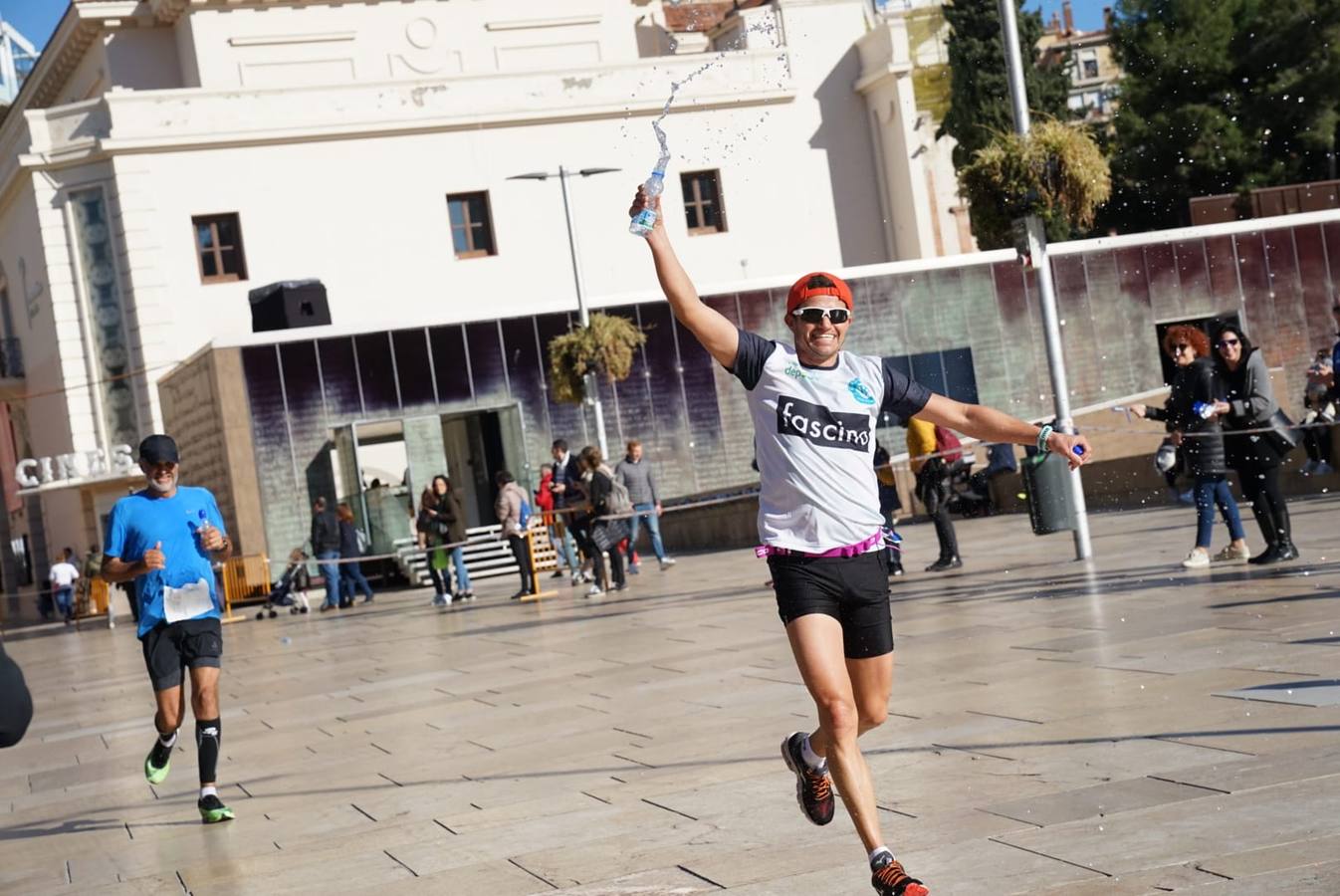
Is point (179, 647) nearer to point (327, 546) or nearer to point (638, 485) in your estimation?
point (638, 485)

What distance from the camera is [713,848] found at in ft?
22.4

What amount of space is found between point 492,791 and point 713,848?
2.23 meters

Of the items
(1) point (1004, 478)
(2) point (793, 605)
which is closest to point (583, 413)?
(1) point (1004, 478)

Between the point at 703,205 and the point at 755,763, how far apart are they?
38.3m

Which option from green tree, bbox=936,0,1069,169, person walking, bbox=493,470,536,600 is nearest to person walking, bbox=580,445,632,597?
person walking, bbox=493,470,536,600

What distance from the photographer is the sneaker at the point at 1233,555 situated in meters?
14.5

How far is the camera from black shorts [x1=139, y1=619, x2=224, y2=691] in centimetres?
927

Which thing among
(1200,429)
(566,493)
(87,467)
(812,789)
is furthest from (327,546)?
(812,789)

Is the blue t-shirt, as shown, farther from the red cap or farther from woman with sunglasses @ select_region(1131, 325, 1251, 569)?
woman with sunglasses @ select_region(1131, 325, 1251, 569)

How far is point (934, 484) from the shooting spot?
59.0ft

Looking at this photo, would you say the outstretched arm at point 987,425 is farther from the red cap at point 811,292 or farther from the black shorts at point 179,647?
the black shorts at point 179,647

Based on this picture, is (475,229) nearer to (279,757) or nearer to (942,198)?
(942,198)

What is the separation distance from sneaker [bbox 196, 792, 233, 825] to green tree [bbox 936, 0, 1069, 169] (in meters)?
38.5

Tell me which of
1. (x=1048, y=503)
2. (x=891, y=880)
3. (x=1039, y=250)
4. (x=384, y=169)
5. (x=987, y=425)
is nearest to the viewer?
(x=891, y=880)
